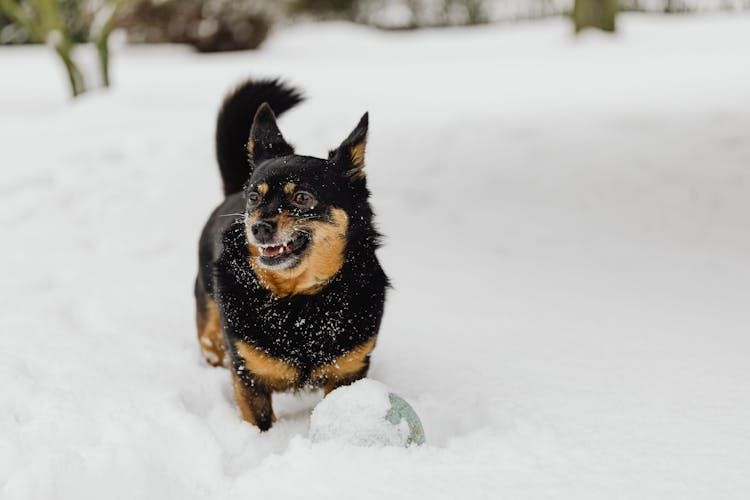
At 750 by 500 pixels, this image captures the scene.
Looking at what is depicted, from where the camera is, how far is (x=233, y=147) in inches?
131

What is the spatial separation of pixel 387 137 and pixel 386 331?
3.54m

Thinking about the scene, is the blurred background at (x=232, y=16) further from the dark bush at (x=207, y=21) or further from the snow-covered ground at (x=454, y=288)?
the snow-covered ground at (x=454, y=288)

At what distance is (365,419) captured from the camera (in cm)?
239

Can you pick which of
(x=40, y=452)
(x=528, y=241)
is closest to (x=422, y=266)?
(x=528, y=241)

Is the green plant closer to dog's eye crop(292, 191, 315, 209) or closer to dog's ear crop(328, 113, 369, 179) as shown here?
dog's ear crop(328, 113, 369, 179)

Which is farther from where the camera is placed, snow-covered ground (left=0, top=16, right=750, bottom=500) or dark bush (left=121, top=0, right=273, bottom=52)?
dark bush (left=121, top=0, right=273, bottom=52)

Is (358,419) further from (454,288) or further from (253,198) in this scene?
(454,288)

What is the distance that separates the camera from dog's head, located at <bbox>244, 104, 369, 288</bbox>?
8.04 feet

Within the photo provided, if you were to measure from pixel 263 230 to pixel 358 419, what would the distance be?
726mm

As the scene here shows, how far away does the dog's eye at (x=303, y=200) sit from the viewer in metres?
2.50

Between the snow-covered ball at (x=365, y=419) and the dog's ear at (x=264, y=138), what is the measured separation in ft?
3.23

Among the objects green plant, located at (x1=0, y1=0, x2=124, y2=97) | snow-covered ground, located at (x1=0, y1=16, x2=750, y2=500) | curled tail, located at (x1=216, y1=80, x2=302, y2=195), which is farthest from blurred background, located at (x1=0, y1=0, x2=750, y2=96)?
curled tail, located at (x1=216, y1=80, x2=302, y2=195)

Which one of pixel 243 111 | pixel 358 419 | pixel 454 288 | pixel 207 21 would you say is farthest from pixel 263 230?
pixel 207 21

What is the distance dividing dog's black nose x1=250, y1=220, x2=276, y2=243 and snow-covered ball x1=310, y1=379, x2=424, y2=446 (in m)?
0.61
